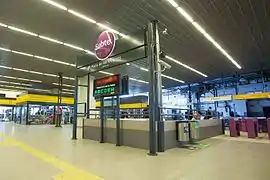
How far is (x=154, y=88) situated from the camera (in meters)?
5.36

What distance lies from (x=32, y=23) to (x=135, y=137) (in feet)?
23.2

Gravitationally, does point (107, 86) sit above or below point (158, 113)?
above

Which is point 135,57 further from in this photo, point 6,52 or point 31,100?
point 31,100

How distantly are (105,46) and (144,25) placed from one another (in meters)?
2.74

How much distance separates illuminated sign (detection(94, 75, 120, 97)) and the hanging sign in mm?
900

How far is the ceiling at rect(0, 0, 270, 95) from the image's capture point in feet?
23.7

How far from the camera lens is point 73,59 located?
13508 millimetres

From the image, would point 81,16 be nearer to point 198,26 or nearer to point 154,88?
point 154,88

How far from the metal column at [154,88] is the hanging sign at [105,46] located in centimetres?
166

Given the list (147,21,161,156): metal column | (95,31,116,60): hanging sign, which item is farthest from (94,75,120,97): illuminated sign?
(147,21,161,156): metal column

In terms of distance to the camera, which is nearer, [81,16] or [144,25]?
[81,16]

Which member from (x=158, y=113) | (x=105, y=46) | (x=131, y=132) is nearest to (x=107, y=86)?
(x=105, y=46)

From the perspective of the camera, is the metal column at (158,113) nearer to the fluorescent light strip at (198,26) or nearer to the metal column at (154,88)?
the metal column at (154,88)

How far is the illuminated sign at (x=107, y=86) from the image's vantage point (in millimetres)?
6383
